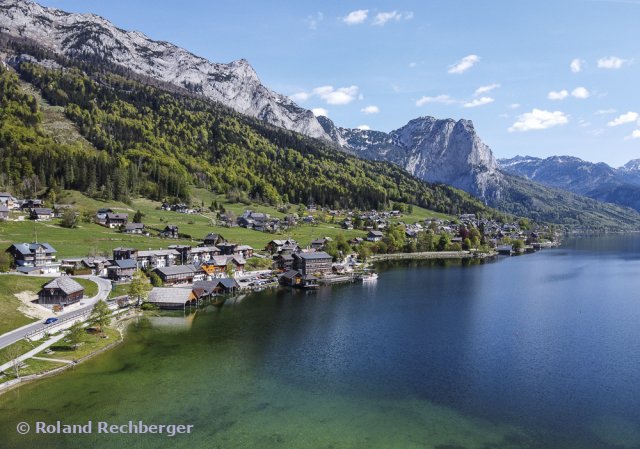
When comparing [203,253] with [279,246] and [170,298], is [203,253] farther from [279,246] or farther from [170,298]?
[170,298]

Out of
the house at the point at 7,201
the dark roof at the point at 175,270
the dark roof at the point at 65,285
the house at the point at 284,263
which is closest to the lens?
the dark roof at the point at 65,285

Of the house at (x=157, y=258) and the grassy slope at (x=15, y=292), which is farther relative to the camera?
the house at (x=157, y=258)

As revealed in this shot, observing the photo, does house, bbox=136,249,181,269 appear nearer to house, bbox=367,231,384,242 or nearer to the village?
the village

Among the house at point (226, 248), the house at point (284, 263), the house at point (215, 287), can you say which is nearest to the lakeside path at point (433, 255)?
the house at point (284, 263)

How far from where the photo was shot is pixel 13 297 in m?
62.7

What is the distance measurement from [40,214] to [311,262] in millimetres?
81204

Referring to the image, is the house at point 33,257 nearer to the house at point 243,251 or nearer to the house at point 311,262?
the house at point 243,251

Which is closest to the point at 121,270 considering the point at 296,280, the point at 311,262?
the point at 296,280

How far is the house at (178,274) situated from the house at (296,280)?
19.6 metres

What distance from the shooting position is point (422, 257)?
530ft

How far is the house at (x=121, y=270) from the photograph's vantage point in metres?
85.8

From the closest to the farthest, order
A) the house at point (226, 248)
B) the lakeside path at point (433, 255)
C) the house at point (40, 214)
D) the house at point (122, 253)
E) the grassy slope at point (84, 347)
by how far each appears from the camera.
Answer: the grassy slope at point (84, 347), the house at point (122, 253), the house at point (226, 248), the house at point (40, 214), the lakeside path at point (433, 255)

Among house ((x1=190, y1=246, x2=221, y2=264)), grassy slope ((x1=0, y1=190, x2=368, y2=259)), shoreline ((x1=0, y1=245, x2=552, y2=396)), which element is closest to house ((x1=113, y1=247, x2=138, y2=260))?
grassy slope ((x1=0, y1=190, x2=368, y2=259))

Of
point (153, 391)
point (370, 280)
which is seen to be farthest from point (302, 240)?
point (153, 391)
